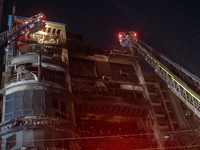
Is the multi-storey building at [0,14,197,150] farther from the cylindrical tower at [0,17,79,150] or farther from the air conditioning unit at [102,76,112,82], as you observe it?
the air conditioning unit at [102,76,112,82]

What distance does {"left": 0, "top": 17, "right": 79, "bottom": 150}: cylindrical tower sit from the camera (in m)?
17.5

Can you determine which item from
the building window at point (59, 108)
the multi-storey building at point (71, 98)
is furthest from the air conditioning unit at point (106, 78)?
the building window at point (59, 108)

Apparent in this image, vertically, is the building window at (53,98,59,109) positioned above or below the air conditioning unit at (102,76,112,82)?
below

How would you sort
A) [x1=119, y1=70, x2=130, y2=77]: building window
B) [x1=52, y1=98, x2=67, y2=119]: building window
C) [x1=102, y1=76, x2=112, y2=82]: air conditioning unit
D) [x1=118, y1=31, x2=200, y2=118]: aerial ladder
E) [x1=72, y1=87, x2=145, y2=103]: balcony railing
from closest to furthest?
[x1=118, y1=31, x2=200, y2=118]: aerial ladder, [x1=52, y1=98, x2=67, y2=119]: building window, [x1=72, y1=87, x2=145, y2=103]: balcony railing, [x1=102, y1=76, x2=112, y2=82]: air conditioning unit, [x1=119, y1=70, x2=130, y2=77]: building window

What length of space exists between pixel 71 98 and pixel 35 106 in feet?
16.3

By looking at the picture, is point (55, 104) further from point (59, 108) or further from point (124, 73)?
point (124, 73)

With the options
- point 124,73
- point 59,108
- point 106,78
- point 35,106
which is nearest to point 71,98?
point 59,108

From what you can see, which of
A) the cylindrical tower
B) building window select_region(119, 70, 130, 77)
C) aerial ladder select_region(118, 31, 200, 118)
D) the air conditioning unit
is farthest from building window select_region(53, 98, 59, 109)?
building window select_region(119, 70, 130, 77)

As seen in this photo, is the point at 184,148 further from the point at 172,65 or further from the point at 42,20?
the point at 42,20

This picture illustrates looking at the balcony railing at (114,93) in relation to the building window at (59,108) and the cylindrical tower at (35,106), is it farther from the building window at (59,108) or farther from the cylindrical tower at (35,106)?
the building window at (59,108)

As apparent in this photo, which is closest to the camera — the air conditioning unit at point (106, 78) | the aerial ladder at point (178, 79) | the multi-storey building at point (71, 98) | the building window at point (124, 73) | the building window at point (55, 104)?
the aerial ladder at point (178, 79)

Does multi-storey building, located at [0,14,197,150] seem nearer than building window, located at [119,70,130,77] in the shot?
Yes

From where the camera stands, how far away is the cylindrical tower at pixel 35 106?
57.4ft

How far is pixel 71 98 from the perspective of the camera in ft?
76.3
